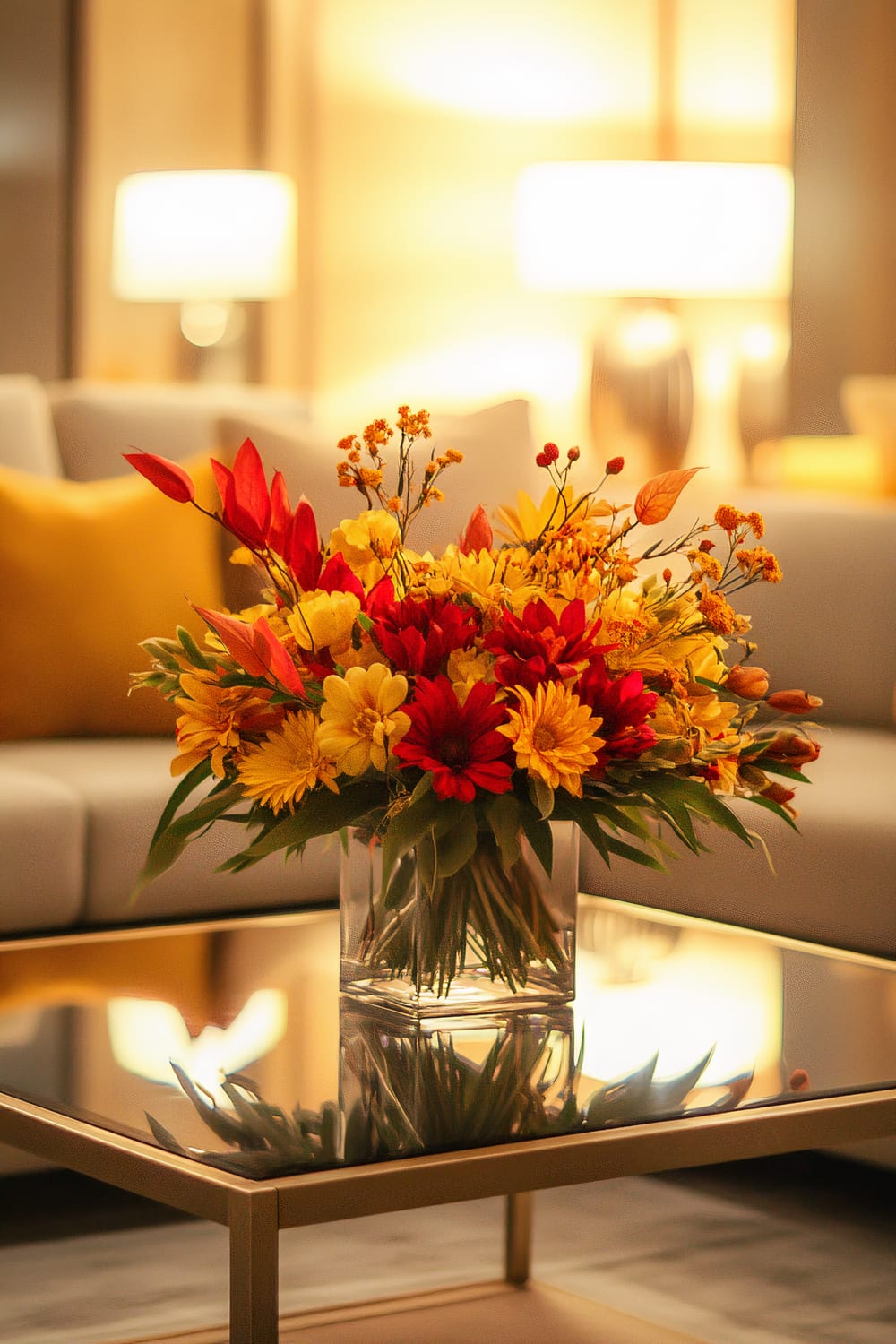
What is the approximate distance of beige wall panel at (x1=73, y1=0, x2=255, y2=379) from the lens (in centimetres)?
397

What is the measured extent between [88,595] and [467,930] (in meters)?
1.36

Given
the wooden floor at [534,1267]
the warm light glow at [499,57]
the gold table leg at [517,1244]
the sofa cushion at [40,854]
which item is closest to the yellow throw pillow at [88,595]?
the sofa cushion at [40,854]

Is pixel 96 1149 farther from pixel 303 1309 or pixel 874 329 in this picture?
pixel 874 329

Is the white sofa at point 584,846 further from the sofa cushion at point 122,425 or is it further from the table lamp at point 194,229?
the table lamp at point 194,229

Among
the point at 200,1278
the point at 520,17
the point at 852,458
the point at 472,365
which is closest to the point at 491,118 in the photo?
the point at 520,17

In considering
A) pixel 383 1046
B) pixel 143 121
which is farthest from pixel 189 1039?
pixel 143 121

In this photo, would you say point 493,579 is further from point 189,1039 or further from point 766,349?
point 766,349

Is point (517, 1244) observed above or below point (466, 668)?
below

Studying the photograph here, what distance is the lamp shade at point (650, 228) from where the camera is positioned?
3.61 metres

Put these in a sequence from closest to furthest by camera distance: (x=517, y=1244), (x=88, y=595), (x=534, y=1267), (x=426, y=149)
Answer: (x=517, y=1244) → (x=534, y=1267) → (x=88, y=595) → (x=426, y=149)

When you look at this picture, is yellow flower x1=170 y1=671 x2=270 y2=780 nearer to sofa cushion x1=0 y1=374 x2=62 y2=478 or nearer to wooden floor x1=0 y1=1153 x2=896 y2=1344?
wooden floor x1=0 y1=1153 x2=896 y2=1344

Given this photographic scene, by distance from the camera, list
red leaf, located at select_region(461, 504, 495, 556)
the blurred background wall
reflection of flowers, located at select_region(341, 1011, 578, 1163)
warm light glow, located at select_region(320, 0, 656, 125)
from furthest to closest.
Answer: warm light glow, located at select_region(320, 0, 656, 125) → the blurred background wall → red leaf, located at select_region(461, 504, 495, 556) → reflection of flowers, located at select_region(341, 1011, 578, 1163)

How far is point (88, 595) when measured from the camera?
2.46 meters

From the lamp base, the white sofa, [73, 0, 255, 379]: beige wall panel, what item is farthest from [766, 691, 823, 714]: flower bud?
[73, 0, 255, 379]: beige wall panel
